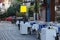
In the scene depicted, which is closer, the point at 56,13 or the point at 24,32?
the point at 24,32

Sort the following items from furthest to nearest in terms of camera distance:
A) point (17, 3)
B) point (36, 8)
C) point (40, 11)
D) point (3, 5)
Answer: point (3, 5), point (17, 3), point (40, 11), point (36, 8)

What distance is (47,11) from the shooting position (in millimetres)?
31891

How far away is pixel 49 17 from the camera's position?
31.0 meters

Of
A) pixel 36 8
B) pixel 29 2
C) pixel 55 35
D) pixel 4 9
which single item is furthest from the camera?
pixel 4 9

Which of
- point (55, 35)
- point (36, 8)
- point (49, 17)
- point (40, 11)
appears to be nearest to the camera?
point (55, 35)

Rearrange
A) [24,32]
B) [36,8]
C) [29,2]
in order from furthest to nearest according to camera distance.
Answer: [29,2] → [36,8] → [24,32]

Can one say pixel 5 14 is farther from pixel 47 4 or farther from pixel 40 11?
pixel 47 4

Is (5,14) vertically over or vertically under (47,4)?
under

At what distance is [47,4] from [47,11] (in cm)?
91

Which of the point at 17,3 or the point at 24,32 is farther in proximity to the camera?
the point at 17,3

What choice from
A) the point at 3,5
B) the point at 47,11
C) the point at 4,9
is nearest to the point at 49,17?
the point at 47,11

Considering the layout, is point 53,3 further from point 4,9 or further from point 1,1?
point 1,1

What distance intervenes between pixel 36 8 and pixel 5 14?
26.7 meters

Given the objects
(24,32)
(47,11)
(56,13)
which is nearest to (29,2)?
(47,11)
